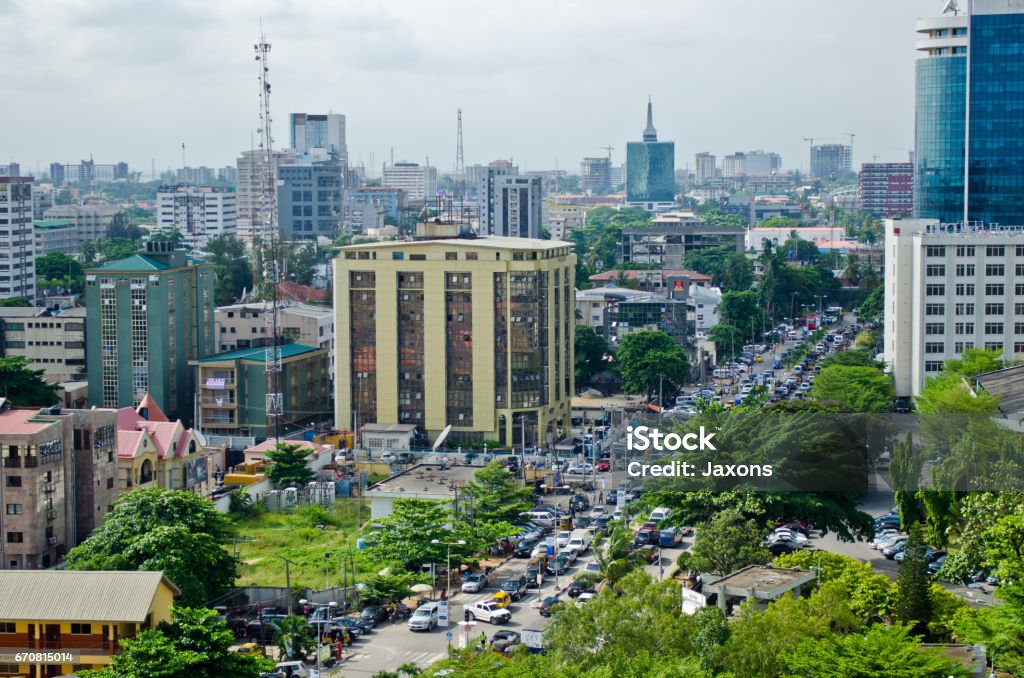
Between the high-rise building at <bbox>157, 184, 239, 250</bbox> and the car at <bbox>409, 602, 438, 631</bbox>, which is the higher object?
the high-rise building at <bbox>157, 184, 239, 250</bbox>

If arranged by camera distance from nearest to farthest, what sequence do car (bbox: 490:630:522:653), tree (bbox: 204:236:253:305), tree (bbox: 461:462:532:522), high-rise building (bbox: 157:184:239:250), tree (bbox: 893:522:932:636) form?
tree (bbox: 893:522:932:636), car (bbox: 490:630:522:653), tree (bbox: 461:462:532:522), tree (bbox: 204:236:253:305), high-rise building (bbox: 157:184:239:250)

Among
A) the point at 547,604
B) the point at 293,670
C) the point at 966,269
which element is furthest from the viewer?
the point at 966,269

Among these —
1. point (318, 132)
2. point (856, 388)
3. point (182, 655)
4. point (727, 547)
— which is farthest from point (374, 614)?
point (318, 132)

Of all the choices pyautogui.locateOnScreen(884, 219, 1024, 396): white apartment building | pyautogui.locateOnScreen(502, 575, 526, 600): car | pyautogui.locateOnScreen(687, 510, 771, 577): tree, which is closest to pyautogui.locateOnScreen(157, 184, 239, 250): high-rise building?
pyautogui.locateOnScreen(884, 219, 1024, 396): white apartment building

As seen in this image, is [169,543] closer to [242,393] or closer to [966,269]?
[242,393]

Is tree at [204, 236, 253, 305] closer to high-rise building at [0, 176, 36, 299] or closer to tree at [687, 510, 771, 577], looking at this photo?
high-rise building at [0, 176, 36, 299]

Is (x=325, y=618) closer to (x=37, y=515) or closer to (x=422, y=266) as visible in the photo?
(x=37, y=515)

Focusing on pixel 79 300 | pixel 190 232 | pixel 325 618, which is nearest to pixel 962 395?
pixel 325 618
